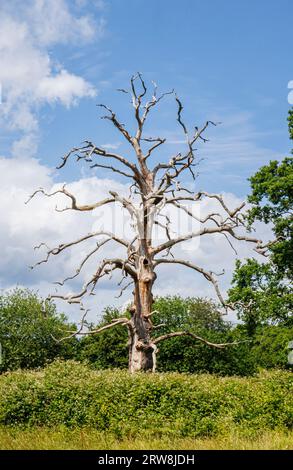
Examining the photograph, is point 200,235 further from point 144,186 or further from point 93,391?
point 93,391

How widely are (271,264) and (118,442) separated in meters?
17.1

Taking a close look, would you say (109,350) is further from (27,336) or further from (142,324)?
(142,324)

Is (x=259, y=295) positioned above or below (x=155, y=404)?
above

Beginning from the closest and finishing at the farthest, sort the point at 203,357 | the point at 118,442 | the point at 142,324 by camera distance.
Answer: the point at 118,442, the point at 142,324, the point at 203,357

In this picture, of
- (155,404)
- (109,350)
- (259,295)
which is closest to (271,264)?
(259,295)

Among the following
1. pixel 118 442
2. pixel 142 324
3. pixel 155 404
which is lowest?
pixel 118 442

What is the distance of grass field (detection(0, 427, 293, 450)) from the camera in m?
11.8

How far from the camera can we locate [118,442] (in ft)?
42.5

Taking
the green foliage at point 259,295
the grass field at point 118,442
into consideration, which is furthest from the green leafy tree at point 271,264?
the grass field at point 118,442

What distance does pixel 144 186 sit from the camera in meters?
23.0

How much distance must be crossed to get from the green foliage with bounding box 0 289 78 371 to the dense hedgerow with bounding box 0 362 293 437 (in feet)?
58.5

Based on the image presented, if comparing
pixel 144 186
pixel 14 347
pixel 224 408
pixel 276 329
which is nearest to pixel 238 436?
pixel 224 408

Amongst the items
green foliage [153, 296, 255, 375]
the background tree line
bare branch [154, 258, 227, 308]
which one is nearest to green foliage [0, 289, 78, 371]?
the background tree line

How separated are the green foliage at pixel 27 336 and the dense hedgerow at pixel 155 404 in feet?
58.5
